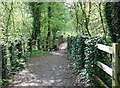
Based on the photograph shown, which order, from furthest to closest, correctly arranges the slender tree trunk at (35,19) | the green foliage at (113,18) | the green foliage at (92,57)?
the slender tree trunk at (35,19)
the green foliage at (113,18)
the green foliage at (92,57)

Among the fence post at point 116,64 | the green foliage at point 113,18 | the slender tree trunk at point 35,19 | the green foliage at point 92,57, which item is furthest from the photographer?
the slender tree trunk at point 35,19

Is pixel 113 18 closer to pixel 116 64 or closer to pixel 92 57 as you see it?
pixel 92 57

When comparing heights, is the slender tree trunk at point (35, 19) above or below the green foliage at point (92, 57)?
above

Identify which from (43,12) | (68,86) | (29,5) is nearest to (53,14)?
(43,12)

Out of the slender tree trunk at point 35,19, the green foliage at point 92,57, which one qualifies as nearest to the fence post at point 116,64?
the green foliage at point 92,57

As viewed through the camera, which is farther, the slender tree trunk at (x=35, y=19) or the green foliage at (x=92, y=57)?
the slender tree trunk at (x=35, y=19)

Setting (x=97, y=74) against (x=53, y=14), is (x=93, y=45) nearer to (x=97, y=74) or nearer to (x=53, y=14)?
(x=97, y=74)

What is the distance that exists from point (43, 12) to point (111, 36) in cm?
1668

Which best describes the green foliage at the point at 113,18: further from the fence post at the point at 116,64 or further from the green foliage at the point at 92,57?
the fence post at the point at 116,64

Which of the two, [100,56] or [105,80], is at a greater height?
[100,56]

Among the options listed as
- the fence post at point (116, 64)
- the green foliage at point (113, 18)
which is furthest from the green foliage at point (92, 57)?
the fence post at point (116, 64)

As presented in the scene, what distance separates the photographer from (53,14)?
25219mm

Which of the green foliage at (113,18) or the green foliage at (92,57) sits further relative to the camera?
the green foliage at (113,18)

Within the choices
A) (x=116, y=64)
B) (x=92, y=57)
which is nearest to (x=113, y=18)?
(x=92, y=57)
